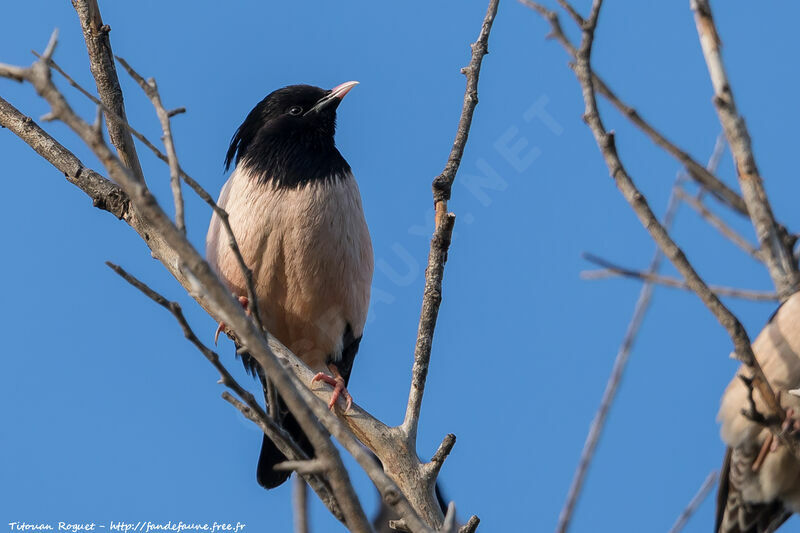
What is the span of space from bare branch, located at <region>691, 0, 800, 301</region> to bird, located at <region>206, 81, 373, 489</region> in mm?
2812

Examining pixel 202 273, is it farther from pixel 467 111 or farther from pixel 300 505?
pixel 467 111

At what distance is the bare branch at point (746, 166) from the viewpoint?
247 cm

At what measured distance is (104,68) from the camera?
14.8 feet

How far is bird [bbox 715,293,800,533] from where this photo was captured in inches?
155

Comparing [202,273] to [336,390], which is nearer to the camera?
[202,273]

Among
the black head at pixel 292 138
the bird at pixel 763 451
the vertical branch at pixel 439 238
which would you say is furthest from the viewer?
the black head at pixel 292 138

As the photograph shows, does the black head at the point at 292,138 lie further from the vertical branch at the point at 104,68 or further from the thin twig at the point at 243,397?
the thin twig at the point at 243,397

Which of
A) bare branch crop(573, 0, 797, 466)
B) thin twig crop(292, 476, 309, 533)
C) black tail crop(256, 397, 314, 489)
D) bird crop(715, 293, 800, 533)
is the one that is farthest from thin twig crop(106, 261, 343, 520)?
black tail crop(256, 397, 314, 489)

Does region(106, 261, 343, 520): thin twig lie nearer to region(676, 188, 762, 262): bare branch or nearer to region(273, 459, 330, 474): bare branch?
region(273, 459, 330, 474): bare branch

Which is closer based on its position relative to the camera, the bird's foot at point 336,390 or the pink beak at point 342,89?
the bird's foot at point 336,390

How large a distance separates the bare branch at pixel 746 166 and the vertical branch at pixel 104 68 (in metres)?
2.75

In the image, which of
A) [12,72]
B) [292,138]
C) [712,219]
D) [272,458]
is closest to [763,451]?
[712,219]

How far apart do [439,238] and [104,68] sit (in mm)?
1871

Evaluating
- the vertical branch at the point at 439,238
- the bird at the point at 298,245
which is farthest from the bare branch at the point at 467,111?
the bird at the point at 298,245
